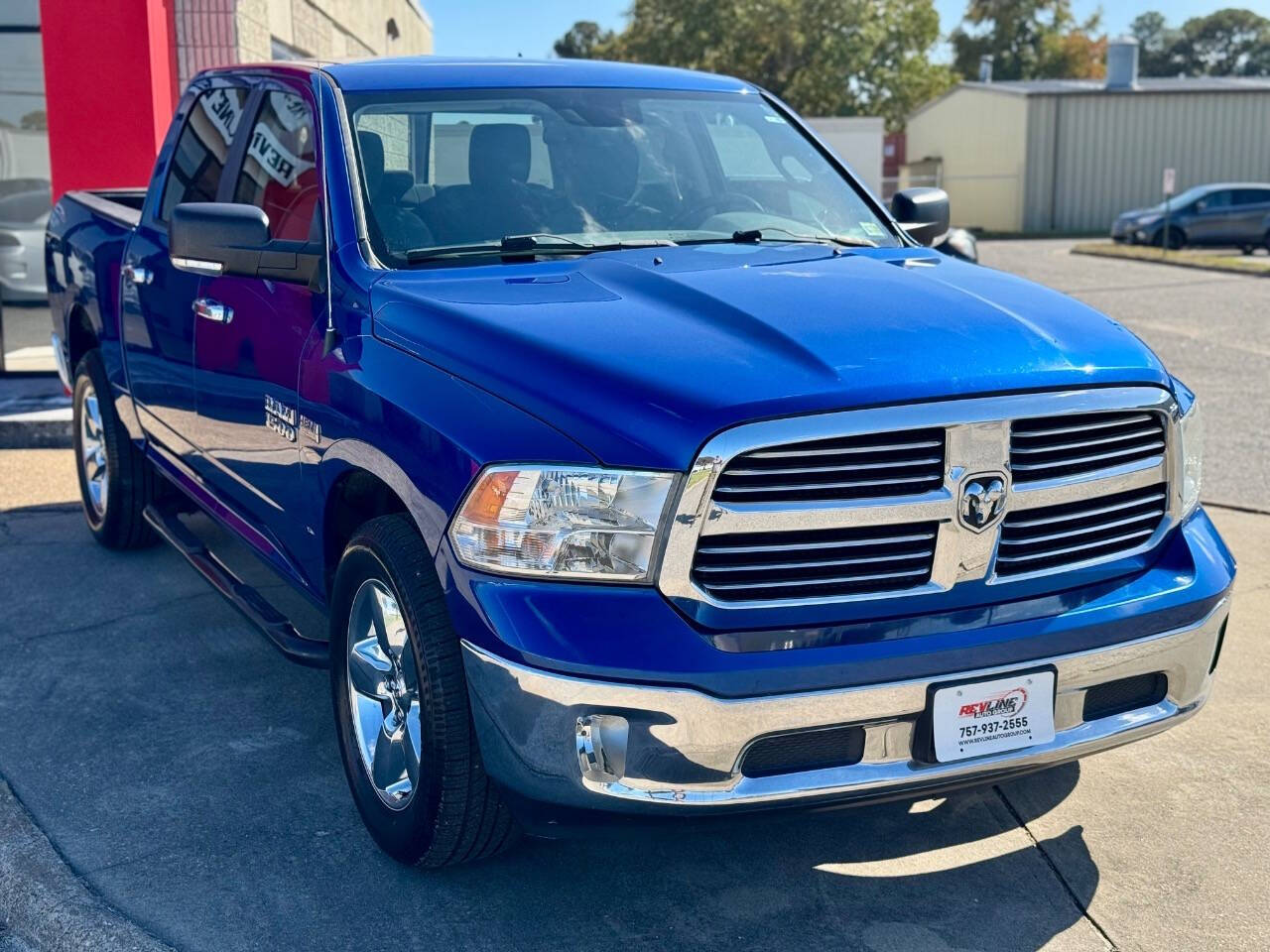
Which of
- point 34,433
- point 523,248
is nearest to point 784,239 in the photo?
point 523,248

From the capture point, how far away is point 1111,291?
19953 mm

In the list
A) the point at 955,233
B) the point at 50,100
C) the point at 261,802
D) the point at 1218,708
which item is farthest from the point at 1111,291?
the point at 261,802

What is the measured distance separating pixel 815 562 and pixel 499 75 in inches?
90.4

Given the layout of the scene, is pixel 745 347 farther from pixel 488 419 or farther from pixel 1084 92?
pixel 1084 92

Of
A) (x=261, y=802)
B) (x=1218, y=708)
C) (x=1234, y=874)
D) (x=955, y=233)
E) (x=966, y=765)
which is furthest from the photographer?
(x=955, y=233)

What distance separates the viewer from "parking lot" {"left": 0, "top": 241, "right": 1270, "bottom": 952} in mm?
3248

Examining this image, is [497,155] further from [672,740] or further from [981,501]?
[672,740]

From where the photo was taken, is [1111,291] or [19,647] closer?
[19,647]

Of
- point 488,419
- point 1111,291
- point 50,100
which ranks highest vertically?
point 50,100

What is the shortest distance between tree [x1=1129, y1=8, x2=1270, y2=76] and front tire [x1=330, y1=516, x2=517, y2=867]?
326ft

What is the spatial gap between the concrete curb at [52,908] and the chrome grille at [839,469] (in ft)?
5.26

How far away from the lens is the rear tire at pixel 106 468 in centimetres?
603

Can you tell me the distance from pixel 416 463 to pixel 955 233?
201 inches

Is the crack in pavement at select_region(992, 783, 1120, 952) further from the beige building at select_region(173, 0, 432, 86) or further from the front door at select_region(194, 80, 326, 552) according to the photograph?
the beige building at select_region(173, 0, 432, 86)
